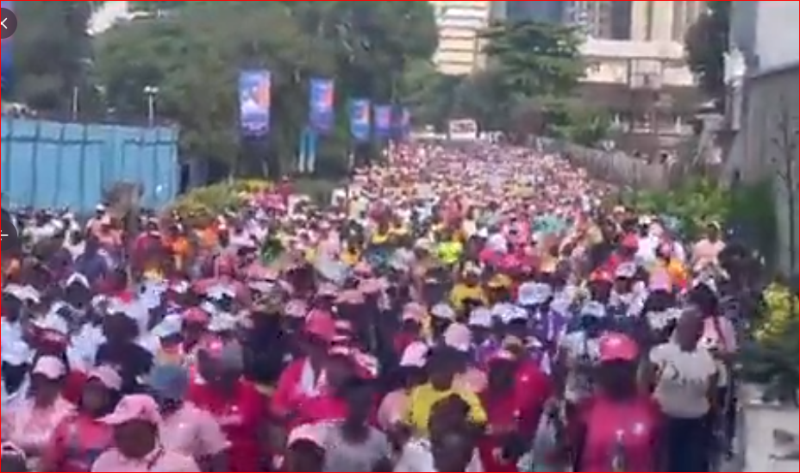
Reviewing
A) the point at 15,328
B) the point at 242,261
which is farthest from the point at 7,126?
the point at 15,328

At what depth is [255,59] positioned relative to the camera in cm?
1522

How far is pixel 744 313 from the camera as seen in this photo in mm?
10109

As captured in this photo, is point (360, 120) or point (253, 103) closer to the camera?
point (253, 103)

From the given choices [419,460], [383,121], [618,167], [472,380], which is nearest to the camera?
[419,460]

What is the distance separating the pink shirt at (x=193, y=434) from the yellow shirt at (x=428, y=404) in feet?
1.90

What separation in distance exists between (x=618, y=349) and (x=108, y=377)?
160 cm

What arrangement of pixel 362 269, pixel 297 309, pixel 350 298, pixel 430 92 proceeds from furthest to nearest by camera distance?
pixel 430 92 < pixel 362 269 < pixel 350 298 < pixel 297 309

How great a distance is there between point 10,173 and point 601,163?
623 cm

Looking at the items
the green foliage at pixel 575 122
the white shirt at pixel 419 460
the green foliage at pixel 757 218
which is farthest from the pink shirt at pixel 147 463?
the green foliage at pixel 575 122

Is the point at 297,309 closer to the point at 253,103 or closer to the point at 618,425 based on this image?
the point at 618,425

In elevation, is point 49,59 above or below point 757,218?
above

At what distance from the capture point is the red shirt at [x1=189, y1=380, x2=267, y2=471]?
7145 millimetres

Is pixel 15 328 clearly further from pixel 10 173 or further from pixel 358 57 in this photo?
pixel 358 57

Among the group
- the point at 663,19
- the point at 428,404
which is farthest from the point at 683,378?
the point at 663,19
